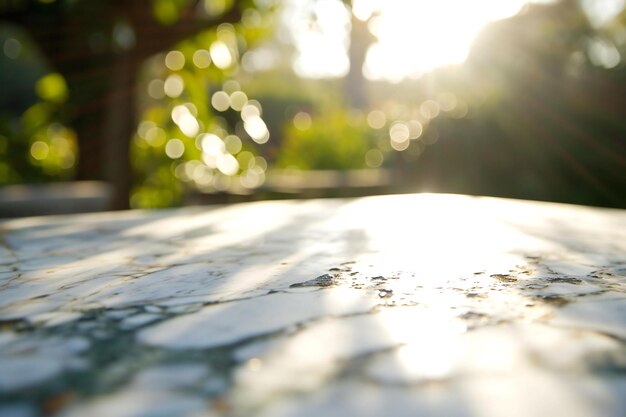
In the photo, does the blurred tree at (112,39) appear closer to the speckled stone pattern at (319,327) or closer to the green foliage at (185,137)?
the green foliage at (185,137)

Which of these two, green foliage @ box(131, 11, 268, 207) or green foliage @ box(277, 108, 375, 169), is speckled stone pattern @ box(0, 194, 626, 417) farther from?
green foliage @ box(277, 108, 375, 169)

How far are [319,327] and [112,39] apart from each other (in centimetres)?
357

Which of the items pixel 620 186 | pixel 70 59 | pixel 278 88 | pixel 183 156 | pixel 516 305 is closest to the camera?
pixel 516 305

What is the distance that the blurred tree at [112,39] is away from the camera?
3.53 meters

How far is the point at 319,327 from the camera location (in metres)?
0.63

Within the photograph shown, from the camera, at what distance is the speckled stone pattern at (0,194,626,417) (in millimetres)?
479

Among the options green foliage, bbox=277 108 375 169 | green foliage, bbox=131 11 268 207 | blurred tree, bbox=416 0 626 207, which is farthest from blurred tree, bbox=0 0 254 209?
green foliage, bbox=277 108 375 169

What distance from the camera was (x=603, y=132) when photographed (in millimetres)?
4332

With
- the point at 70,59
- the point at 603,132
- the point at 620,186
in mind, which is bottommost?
the point at 620,186

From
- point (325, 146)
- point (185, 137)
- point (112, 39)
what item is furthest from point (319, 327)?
point (325, 146)

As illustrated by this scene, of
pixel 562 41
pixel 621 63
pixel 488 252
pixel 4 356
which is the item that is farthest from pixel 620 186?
pixel 4 356

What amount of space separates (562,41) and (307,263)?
17.3 ft

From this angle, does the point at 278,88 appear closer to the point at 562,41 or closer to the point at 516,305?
the point at 562,41

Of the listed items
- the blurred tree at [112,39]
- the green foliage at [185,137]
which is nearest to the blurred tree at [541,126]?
the green foliage at [185,137]
